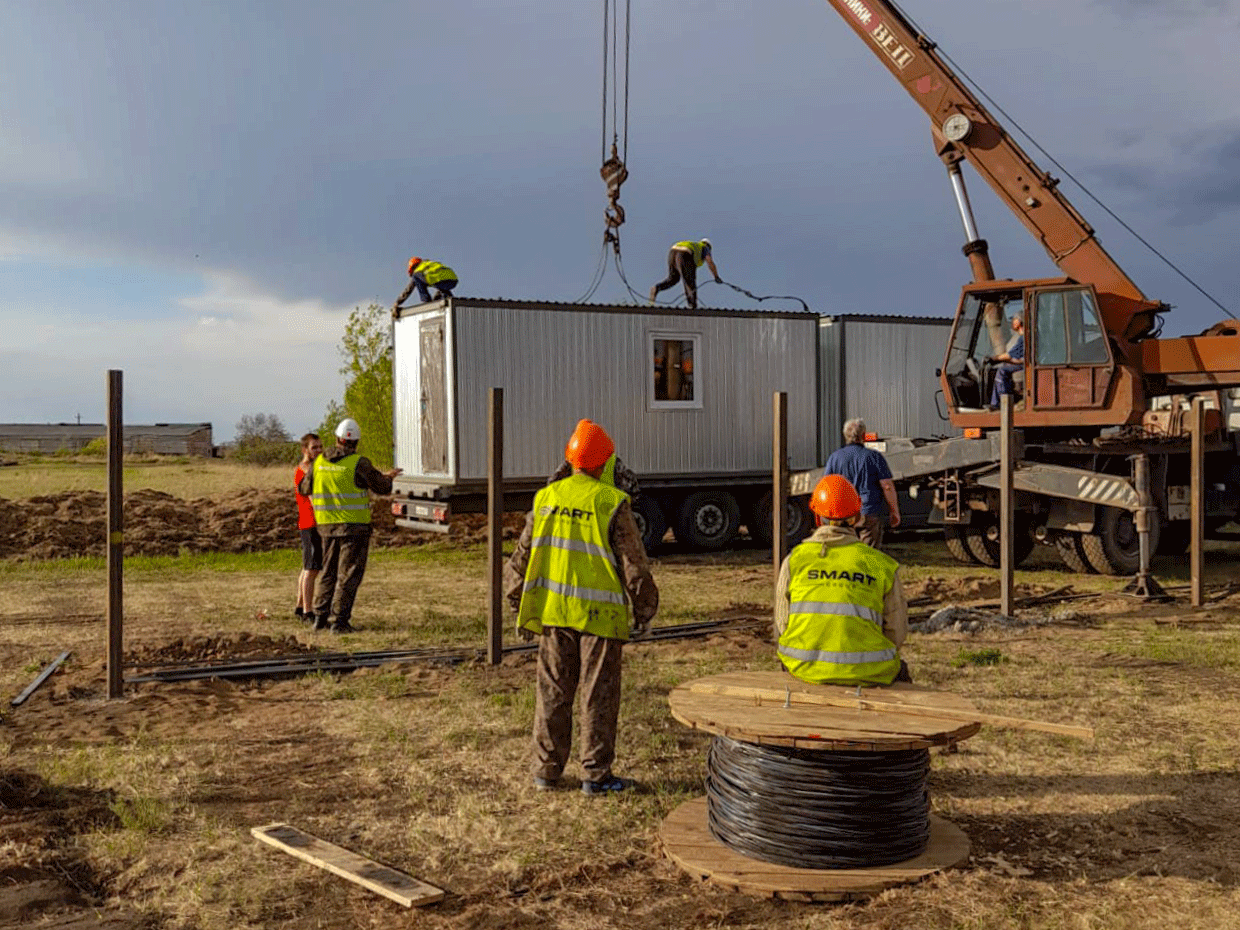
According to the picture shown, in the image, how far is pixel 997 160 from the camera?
17.1 meters

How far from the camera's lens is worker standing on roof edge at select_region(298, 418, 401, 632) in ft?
37.0

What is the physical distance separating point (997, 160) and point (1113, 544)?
5489 millimetres

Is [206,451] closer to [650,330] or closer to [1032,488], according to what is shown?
[650,330]

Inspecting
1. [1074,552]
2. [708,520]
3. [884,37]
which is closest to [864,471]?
[1074,552]

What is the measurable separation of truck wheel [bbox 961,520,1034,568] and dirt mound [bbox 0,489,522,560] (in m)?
7.67

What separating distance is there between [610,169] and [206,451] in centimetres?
5870

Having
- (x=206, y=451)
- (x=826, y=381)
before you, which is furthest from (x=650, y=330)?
(x=206, y=451)

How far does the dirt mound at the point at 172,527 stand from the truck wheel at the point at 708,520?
374 cm

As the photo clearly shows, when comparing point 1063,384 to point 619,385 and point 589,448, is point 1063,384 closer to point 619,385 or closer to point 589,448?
point 619,385

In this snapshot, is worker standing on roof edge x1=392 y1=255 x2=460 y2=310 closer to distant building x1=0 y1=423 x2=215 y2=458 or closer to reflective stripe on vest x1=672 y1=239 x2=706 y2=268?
reflective stripe on vest x1=672 y1=239 x2=706 y2=268

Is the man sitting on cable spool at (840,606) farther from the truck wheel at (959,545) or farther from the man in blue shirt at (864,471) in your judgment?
the truck wheel at (959,545)

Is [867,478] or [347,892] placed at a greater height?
[867,478]

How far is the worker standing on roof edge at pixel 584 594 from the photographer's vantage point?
A: 6316mm

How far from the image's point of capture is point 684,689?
5.80 metres
